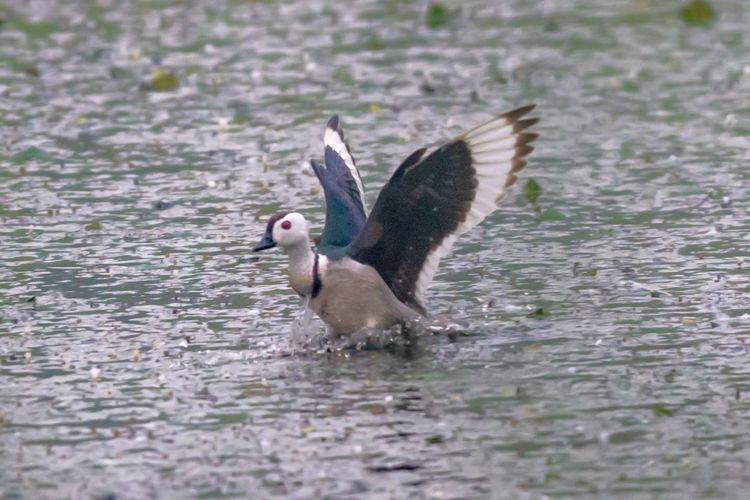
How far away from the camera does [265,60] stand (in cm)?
1664

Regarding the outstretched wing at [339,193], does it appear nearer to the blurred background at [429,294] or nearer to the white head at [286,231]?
the white head at [286,231]

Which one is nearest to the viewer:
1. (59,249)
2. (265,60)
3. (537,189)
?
(59,249)

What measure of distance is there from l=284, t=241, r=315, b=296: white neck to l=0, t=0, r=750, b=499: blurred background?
0.33m

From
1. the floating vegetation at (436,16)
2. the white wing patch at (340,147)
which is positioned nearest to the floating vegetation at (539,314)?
the white wing patch at (340,147)

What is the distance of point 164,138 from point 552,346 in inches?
244

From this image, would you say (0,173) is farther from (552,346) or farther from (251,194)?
(552,346)

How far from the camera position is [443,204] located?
8.58 meters

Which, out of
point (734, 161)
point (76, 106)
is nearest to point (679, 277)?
point (734, 161)

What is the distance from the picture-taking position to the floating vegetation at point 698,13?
1756 centimetres

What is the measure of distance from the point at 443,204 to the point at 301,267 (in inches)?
32.0

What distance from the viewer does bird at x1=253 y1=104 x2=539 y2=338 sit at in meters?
8.49

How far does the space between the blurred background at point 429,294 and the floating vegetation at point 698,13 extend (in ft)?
0.17

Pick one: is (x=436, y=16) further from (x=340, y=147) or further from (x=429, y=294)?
(x=429, y=294)

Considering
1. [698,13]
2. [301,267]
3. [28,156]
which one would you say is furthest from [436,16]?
[301,267]
